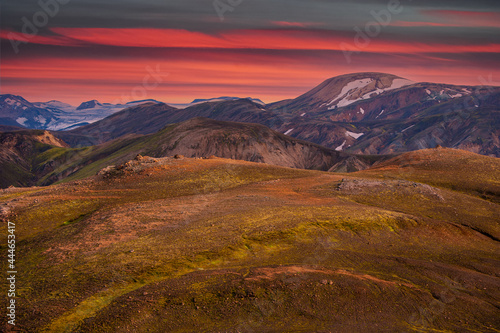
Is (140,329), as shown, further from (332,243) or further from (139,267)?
(332,243)

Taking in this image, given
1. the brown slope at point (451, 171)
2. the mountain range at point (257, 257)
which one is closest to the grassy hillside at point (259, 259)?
the mountain range at point (257, 257)

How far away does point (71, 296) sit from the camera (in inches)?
1066

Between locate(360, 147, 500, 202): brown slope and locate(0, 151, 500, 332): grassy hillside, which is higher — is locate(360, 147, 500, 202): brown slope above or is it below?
above

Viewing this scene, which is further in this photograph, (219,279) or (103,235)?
(103,235)

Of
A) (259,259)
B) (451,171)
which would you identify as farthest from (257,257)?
(451,171)

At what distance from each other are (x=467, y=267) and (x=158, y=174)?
50485mm

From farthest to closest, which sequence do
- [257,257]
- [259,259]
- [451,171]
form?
[451,171] < [257,257] < [259,259]

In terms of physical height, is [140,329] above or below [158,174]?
below

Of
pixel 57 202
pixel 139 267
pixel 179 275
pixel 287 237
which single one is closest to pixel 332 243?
pixel 287 237

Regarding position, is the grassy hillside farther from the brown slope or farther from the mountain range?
the brown slope

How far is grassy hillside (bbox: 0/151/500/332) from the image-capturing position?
25.8 metres

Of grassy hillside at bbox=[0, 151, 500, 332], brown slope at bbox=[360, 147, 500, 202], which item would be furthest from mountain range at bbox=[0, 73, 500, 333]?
brown slope at bbox=[360, 147, 500, 202]

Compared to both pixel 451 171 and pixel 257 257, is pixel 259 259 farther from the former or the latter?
pixel 451 171

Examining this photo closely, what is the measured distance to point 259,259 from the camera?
34.4m
